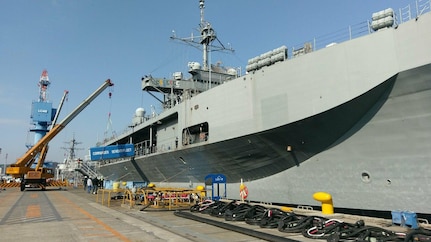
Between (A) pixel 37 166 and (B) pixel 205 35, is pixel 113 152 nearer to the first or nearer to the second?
(B) pixel 205 35

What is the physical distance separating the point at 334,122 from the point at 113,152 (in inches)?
696

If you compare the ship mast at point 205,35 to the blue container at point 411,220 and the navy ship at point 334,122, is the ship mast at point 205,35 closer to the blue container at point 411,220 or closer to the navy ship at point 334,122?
the navy ship at point 334,122

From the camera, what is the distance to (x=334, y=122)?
952 centimetres

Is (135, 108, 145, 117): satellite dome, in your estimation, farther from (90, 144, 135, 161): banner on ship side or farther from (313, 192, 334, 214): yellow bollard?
(313, 192, 334, 214): yellow bollard

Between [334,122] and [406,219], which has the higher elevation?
[334,122]

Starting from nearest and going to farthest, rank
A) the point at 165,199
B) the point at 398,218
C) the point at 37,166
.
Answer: the point at 398,218 → the point at 165,199 → the point at 37,166

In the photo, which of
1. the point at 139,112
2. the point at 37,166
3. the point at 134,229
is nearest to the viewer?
the point at 134,229

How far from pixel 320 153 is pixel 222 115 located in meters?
4.22

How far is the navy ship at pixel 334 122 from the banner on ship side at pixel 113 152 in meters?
9.20

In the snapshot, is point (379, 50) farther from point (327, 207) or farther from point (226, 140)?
point (226, 140)

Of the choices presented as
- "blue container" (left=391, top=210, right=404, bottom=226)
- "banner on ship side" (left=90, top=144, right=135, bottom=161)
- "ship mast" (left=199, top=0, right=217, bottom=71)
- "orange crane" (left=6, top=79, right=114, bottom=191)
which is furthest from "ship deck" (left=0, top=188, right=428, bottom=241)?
"orange crane" (left=6, top=79, right=114, bottom=191)

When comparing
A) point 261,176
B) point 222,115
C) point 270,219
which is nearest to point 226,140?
point 222,115

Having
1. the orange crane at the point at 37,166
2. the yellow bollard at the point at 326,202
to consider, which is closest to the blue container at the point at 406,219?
the yellow bollard at the point at 326,202

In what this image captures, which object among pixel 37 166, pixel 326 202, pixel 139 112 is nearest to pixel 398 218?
pixel 326 202
